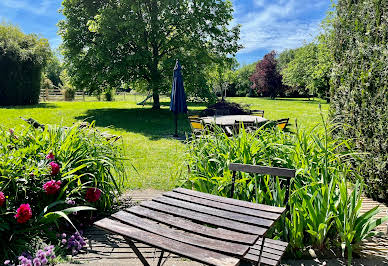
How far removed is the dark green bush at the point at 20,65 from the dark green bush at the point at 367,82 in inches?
796

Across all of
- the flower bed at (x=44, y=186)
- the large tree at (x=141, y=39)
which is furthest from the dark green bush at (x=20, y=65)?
the flower bed at (x=44, y=186)

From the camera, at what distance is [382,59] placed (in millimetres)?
4340

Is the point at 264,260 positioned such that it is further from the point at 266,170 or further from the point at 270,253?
the point at 266,170

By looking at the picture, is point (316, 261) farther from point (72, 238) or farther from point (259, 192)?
point (72, 238)

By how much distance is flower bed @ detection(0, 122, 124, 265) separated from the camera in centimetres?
276

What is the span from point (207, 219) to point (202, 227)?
0.45 ft

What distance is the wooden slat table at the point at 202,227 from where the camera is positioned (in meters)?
1.68

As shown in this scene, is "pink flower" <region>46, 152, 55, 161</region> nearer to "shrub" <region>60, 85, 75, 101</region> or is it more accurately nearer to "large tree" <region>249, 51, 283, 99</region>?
"shrub" <region>60, 85, 75, 101</region>

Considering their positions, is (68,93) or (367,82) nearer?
(367,82)

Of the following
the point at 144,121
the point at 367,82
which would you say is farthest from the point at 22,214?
the point at 144,121

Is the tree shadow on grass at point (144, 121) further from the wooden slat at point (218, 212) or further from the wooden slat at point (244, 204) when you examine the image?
the wooden slat at point (218, 212)

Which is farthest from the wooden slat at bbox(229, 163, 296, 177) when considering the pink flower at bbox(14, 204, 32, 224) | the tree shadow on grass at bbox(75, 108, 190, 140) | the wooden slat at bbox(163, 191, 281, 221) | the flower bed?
the tree shadow on grass at bbox(75, 108, 190, 140)

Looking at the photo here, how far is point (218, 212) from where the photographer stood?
225 cm

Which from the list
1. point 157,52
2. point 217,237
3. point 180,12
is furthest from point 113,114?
point 217,237
